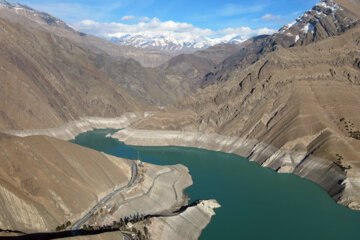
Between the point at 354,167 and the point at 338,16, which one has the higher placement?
the point at 338,16

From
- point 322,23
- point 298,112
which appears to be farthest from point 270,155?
point 322,23

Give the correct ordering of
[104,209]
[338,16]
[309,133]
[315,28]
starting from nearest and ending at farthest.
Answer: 1. [104,209]
2. [309,133]
3. [338,16]
4. [315,28]

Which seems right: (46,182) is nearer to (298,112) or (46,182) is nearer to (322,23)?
(298,112)

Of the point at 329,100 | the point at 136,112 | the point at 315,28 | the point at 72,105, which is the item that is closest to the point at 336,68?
the point at 329,100

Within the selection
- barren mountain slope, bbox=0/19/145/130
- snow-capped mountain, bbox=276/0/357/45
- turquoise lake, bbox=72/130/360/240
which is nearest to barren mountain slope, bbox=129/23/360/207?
turquoise lake, bbox=72/130/360/240

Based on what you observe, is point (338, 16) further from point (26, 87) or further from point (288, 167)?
point (26, 87)

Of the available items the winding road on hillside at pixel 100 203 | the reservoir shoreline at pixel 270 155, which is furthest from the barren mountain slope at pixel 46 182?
the reservoir shoreline at pixel 270 155
